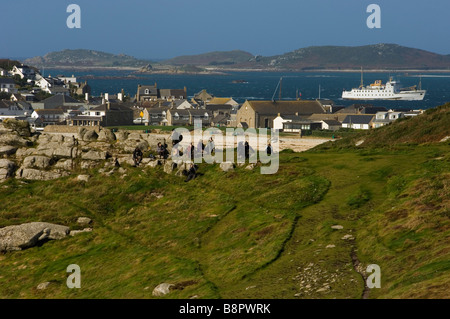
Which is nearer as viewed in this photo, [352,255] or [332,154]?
[352,255]

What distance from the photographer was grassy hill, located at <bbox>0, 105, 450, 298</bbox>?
996 inches

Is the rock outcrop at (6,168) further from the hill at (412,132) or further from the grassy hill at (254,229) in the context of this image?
the hill at (412,132)

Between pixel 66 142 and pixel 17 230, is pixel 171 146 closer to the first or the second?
pixel 66 142

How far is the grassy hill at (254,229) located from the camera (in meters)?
25.3

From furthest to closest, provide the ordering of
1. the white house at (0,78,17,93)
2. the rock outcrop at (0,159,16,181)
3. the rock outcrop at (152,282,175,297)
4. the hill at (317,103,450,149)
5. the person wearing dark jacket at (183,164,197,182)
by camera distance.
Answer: the white house at (0,78,17,93), the hill at (317,103,450,149), the rock outcrop at (0,159,16,181), the person wearing dark jacket at (183,164,197,182), the rock outcrop at (152,282,175,297)

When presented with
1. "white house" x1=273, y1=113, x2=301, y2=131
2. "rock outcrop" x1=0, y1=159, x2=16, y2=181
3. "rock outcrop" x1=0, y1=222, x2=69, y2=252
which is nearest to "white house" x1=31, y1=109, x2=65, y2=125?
"white house" x1=273, y1=113, x2=301, y2=131

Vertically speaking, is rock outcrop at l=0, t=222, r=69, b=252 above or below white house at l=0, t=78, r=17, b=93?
below

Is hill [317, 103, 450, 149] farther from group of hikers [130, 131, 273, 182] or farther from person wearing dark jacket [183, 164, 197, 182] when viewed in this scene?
person wearing dark jacket [183, 164, 197, 182]

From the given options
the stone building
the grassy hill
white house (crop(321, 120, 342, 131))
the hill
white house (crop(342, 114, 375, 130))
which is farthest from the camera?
the stone building

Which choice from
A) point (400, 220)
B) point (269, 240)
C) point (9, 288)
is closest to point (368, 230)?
point (400, 220)

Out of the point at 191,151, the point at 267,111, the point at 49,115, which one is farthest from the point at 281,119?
the point at 191,151

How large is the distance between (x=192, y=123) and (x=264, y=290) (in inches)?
3946

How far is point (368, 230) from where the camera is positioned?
2975cm

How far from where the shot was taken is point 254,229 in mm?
32438
